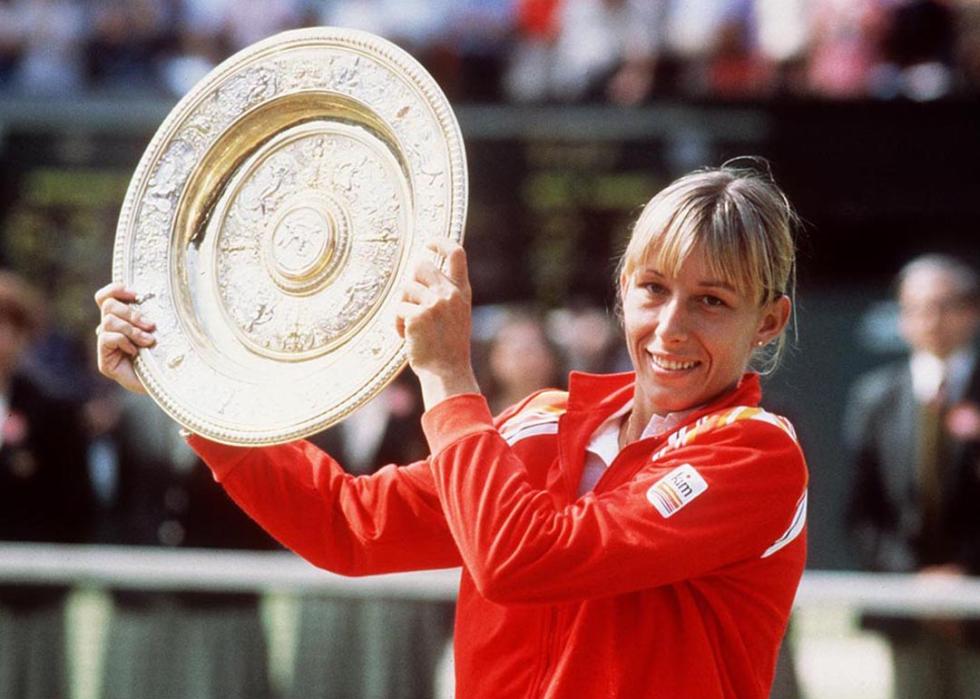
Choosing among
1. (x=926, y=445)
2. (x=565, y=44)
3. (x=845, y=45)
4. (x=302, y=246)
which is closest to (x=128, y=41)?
(x=565, y=44)

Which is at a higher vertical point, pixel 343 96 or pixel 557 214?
pixel 557 214

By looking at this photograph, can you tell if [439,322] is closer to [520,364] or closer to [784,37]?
[520,364]

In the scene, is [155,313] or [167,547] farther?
[167,547]

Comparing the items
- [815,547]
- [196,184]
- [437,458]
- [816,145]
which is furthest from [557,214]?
[437,458]

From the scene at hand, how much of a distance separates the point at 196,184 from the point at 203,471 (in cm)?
340

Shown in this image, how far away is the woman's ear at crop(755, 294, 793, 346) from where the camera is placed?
2498mm

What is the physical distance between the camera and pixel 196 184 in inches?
111

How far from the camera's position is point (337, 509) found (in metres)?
2.75

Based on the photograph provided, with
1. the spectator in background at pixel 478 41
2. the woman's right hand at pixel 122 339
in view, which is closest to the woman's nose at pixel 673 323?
the woman's right hand at pixel 122 339

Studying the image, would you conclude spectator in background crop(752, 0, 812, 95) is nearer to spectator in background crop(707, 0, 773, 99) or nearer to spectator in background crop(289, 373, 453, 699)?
spectator in background crop(707, 0, 773, 99)

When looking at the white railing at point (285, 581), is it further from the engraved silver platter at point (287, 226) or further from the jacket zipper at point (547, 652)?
the jacket zipper at point (547, 652)

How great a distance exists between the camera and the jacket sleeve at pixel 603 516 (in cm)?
227

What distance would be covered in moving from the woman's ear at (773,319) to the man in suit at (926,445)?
302 centimetres

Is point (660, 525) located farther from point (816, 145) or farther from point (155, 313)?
point (816, 145)
